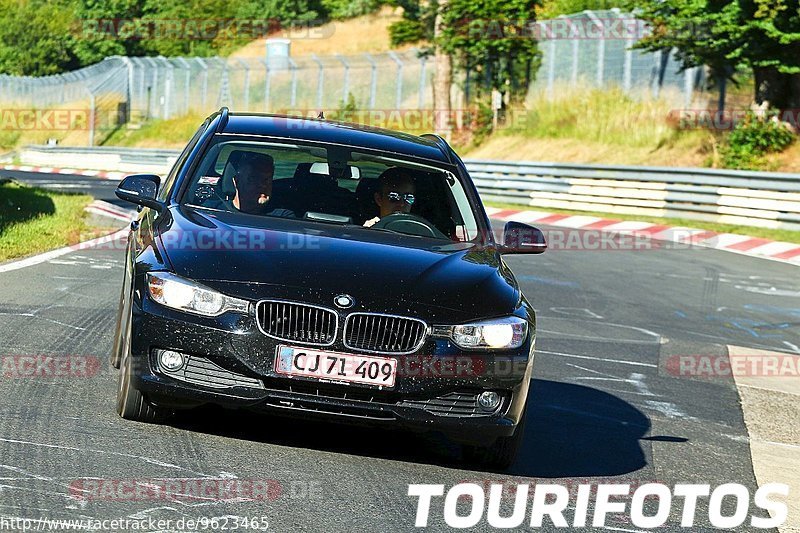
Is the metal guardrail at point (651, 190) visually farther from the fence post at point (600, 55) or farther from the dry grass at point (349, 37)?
the dry grass at point (349, 37)

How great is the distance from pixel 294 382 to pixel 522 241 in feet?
6.59

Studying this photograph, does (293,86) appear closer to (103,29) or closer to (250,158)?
(103,29)

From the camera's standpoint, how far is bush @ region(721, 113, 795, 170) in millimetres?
29394

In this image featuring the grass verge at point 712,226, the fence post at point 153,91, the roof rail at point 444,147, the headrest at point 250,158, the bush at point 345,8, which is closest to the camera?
the headrest at point 250,158

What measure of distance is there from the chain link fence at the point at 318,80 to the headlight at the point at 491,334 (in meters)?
27.7

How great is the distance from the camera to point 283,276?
19.8 ft

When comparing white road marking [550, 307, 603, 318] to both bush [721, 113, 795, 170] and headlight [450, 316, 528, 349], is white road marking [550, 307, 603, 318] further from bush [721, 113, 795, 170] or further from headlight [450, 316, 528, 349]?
bush [721, 113, 795, 170]

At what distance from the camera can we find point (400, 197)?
7.47 metres

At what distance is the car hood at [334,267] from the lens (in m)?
6.00

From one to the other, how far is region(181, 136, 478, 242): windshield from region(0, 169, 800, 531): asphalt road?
3.62ft

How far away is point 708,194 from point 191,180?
19.4m

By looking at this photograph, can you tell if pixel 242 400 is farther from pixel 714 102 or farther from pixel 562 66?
pixel 562 66

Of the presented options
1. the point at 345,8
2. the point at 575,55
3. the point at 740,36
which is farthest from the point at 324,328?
the point at 345,8

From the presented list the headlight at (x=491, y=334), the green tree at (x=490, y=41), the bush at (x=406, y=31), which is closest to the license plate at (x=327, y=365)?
the headlight at (x=491, y=334)
